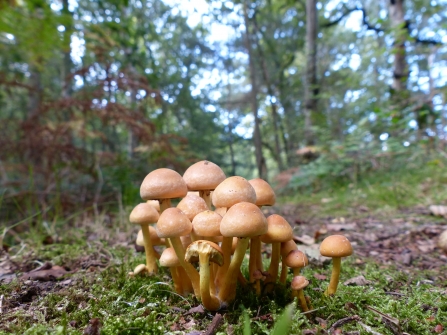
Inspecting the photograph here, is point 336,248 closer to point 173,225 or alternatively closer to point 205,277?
point 205,277

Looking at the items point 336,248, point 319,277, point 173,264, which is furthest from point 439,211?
point 173,264

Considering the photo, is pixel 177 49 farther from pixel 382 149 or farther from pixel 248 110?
pixel 382 149

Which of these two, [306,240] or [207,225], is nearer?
[207,225]

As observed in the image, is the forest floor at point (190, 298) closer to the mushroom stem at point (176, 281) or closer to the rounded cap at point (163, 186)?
the mushroom stem at point (176, 281)

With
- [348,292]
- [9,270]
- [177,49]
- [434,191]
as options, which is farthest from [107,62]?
[177,49]

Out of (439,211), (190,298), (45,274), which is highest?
(45,274)

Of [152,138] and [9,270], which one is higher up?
[152,138]

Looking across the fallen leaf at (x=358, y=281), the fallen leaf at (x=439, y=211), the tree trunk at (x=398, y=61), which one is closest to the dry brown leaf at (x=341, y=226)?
the fallen leaf at (x=439, y=211)
